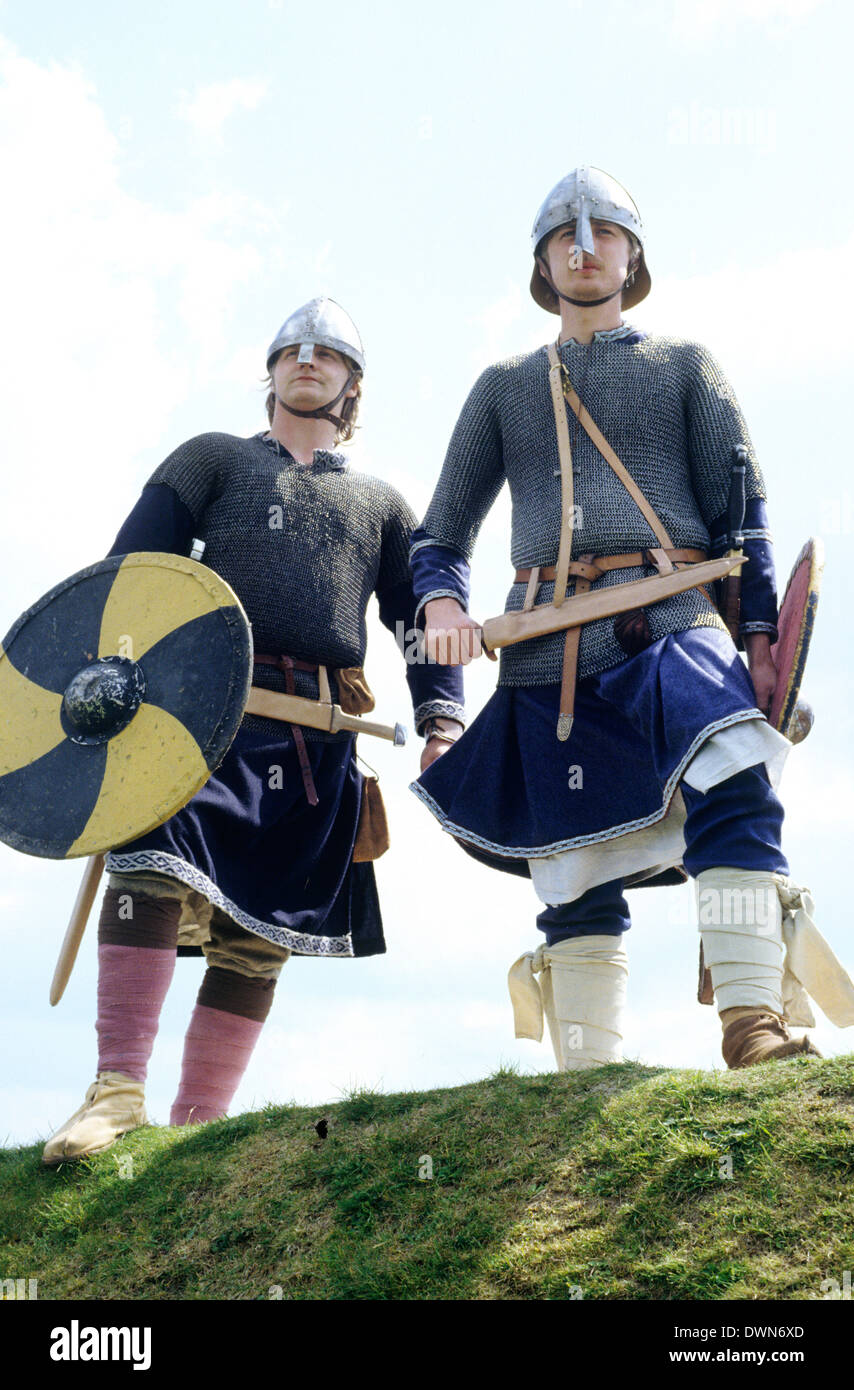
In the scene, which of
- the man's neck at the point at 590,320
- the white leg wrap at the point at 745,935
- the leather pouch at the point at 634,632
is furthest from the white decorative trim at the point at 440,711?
the white leg wrap at the point at 745,935

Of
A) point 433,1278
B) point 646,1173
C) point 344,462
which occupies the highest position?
point 344,462

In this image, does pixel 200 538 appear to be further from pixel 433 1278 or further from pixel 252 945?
pixel 433 1278

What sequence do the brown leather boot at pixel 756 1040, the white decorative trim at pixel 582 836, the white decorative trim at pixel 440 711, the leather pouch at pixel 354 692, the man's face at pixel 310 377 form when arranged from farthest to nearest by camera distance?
the man's face at pixel 310 377 < the white decorative trim at pixel 440 711 < the leather pouch at pixel 354 692 < the white decorative trim at pixel 582 836 < the brown leather boot at pixel 756 1040

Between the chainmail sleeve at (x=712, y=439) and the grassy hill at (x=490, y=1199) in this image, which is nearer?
the grassy hill at (x=490, y=1199)

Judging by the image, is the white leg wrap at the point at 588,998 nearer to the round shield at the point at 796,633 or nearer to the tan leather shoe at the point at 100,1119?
the round shield at the point at 796,633

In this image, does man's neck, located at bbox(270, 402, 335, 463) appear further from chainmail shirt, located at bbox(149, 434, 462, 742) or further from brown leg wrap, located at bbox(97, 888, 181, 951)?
brown leg wrap, located at bbox(97, 888, 181, 951)

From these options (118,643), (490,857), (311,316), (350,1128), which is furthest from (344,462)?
(350,1128)

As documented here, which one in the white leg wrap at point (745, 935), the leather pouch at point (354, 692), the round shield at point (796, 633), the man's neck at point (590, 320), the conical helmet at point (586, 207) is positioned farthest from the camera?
the leather pouch at point (354, 692)

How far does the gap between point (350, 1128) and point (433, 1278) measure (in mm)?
903

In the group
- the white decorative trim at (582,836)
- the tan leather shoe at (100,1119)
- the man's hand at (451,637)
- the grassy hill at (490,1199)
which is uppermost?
the man's hand at (451,637)

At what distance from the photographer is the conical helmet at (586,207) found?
5242 millimetres

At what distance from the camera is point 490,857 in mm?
5125

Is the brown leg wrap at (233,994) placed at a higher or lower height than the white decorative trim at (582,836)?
lower

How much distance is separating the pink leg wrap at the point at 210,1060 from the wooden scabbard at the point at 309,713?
119cm
